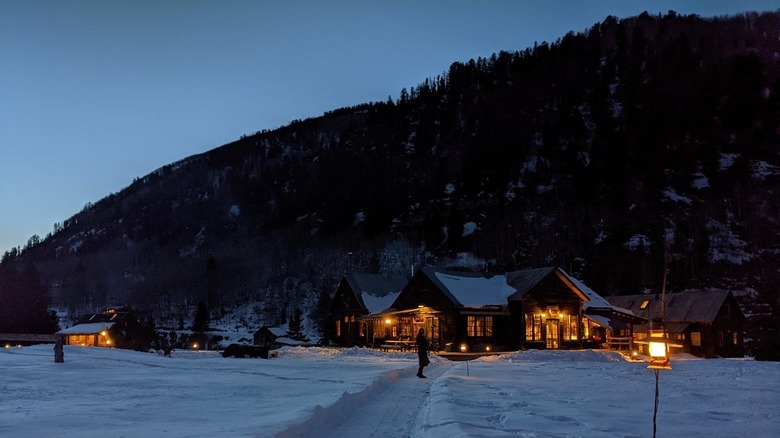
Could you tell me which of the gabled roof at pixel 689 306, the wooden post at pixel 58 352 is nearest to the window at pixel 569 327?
the gabled roof at pixel 689 306

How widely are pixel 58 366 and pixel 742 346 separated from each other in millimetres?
69470

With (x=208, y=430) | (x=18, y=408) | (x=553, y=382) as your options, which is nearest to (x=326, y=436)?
(x=208, y=430)

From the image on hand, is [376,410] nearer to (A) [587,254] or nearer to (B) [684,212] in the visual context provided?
(A) [587,254]

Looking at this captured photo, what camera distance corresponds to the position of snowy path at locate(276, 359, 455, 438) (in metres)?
10.3

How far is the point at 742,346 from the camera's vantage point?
6919 centimetres

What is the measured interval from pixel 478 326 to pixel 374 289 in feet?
56.1

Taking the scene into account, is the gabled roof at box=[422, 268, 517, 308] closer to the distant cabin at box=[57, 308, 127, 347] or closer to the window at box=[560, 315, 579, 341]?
the window at box=[560, 315, 579, 341]

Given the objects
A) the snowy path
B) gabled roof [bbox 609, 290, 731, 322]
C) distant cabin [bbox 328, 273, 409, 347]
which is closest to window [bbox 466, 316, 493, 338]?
distant cabin [bbox 328, 273, 409, 347]

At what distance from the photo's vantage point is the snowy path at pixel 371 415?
406 inches

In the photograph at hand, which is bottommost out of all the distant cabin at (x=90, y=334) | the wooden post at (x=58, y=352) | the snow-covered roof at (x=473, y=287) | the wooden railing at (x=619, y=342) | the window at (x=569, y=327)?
the distant cabin at (x=90, y=334)

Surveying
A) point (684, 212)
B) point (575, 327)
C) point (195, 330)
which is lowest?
point (195, 330)

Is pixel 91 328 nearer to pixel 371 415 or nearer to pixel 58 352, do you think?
pixel 58 352

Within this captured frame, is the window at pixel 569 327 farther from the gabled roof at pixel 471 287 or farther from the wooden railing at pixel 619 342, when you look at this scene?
the gabled roof at pixel 471 287

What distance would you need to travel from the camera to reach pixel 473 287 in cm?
4772
